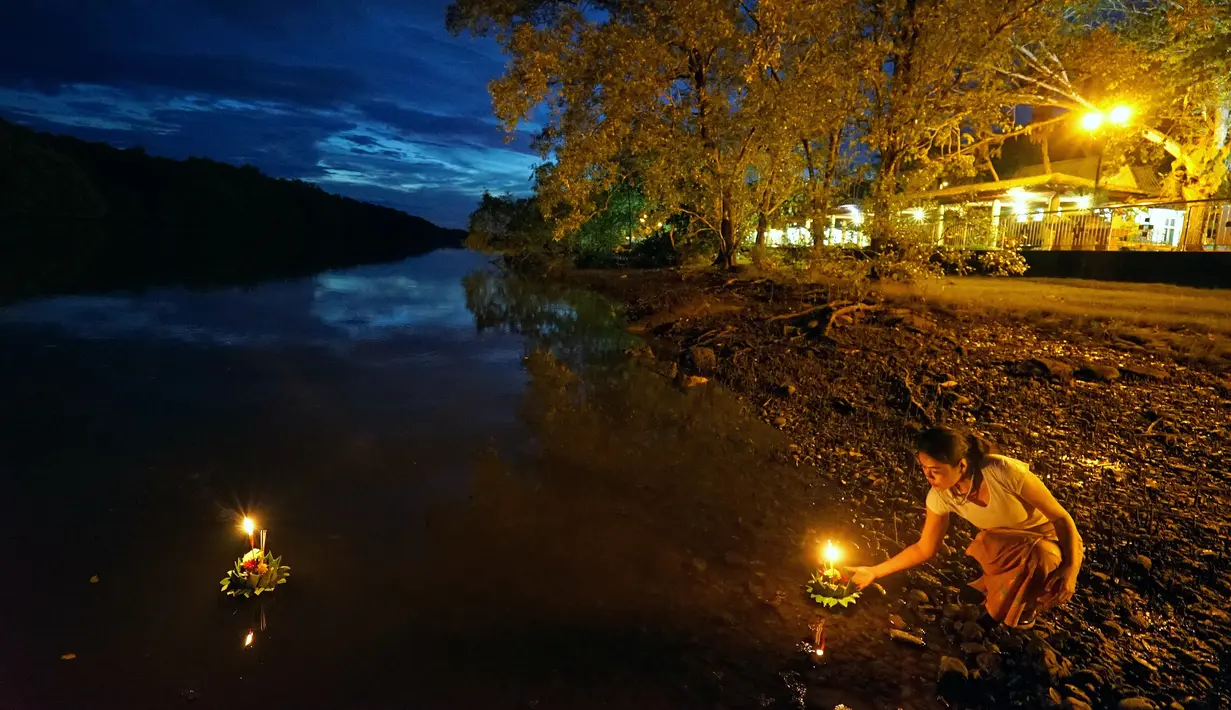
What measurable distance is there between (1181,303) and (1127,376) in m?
3.67

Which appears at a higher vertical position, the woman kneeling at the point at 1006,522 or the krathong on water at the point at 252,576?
Answer: the woman kneeling at the point at 1006,522

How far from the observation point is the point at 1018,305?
11.4 metres

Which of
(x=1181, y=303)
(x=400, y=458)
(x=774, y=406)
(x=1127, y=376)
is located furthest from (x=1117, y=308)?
(x=400, y=458)

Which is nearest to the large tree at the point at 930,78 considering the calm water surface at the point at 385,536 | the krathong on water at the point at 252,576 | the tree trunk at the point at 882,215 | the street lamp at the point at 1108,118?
the tree trunk at the point at 882,215

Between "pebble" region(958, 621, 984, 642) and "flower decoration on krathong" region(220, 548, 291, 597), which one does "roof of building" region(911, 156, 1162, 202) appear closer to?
"pebble" region(958, 621, 984, 642)

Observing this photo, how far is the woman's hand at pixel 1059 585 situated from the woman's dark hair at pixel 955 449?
607mm

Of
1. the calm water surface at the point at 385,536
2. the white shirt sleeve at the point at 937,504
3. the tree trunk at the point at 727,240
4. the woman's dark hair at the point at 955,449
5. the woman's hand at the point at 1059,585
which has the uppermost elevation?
the tree trunk at the point at 727,240

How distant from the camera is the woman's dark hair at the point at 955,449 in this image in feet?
11.4

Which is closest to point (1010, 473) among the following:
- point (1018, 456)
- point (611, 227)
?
point (1018, 456)

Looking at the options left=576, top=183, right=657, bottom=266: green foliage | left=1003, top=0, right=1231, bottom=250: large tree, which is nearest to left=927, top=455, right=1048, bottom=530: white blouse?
left=1003, top=0, right=1231, bottom=250: large tree

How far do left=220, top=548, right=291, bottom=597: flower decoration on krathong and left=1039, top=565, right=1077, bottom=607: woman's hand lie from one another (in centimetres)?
504

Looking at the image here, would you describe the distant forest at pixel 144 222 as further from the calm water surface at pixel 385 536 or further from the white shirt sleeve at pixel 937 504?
the white shirt sleeve at pixel 937 504

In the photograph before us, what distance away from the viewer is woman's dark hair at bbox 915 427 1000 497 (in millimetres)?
3475

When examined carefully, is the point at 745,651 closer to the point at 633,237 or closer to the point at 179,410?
the point at 179,410
